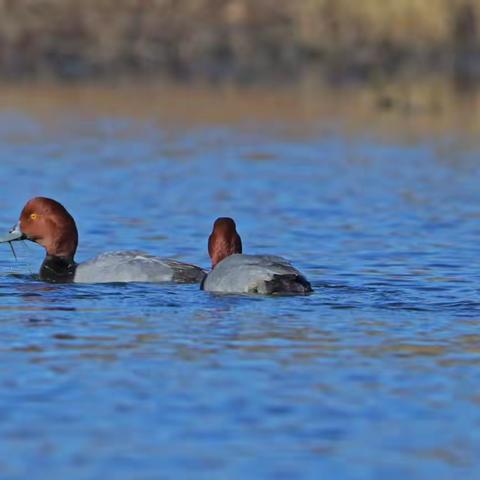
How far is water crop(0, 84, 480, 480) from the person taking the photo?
7566mm

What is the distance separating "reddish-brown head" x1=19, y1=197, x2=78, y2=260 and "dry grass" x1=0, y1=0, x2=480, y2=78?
16.3m

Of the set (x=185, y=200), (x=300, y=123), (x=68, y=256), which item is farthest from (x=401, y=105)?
(x=68, y=256)

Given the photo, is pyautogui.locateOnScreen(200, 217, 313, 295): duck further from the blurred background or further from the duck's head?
the duck's head

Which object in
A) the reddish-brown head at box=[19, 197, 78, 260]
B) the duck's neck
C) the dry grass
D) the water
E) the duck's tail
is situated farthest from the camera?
the dry grass

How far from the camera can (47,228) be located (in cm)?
1282

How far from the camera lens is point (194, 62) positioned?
97.5 feet

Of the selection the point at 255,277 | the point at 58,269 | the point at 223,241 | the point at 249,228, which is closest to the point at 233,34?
the point at 249,228

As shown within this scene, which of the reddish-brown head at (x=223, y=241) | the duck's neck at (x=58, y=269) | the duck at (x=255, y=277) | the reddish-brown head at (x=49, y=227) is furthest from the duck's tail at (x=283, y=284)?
the reddish-brown head at (x=49, y=227)

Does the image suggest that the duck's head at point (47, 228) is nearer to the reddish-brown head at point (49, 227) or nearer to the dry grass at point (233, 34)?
the reddish-brown head at point (49, 227)

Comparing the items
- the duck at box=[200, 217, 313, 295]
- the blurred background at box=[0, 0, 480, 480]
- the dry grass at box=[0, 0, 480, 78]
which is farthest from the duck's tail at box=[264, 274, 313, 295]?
the dry grass at box=[0, 0, 480, 78]

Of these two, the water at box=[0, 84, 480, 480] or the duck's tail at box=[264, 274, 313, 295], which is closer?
the water at box=[0, 84, 480, 480]

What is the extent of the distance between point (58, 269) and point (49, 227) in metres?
0.43

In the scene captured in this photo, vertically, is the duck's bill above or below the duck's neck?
above

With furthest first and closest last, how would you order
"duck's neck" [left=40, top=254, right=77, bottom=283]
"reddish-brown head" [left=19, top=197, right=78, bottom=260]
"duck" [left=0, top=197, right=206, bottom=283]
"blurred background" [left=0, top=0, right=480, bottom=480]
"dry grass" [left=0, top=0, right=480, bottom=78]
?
→ "dry grass" [left=0, top=0, right=480, bottom=78], "reddish-brown head" [left=19, top=197, right=78, bottom=260], "duck's neck" [left=40, top=254, right=77, bottom=283], "duck" [left=0, top=197, right=206, bottom=283], "blurred background" [left=0, top=0, right=480, bottom=480]
